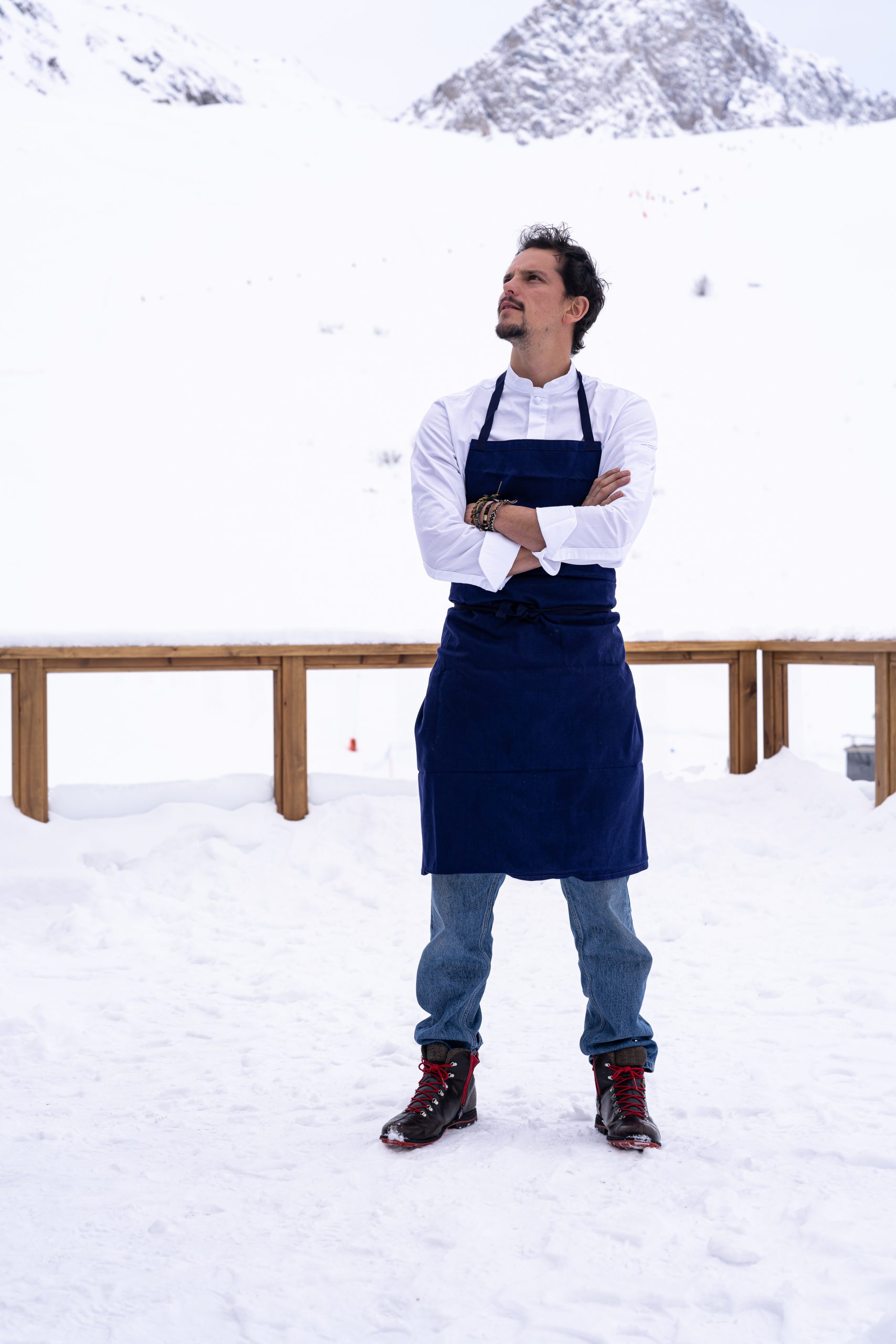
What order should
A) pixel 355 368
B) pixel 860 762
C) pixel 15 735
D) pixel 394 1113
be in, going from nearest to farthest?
pixel 394 1113 → pixel 15 735 → pixel 860 762 → pixel 355 368

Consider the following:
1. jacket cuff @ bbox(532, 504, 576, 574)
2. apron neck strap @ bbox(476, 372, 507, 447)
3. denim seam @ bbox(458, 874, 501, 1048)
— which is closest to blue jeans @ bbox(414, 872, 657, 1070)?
denim seam @ bbox(458, 874, 501, 1048)

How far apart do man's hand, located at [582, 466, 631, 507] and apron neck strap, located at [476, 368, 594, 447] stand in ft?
0.32

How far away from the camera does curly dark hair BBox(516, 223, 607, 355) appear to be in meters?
1.91

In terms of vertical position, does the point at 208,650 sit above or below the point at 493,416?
below

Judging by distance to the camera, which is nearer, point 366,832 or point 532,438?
point 532,438

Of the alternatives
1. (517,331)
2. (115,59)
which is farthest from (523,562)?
(115,59)

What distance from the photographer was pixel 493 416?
1888 mm

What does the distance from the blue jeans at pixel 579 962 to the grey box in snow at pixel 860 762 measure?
10.1 ft

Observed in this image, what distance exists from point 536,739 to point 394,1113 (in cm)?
75

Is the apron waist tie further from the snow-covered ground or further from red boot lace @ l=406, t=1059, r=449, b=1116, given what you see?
the snow-covered ground

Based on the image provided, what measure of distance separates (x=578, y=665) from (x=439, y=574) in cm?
29

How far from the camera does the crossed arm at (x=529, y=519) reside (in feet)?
5.66

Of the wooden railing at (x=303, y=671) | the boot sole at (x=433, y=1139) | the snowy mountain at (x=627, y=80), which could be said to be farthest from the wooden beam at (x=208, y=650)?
the snowy mountain at (x=627, y=80)

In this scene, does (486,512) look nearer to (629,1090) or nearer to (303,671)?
(629,1090)
